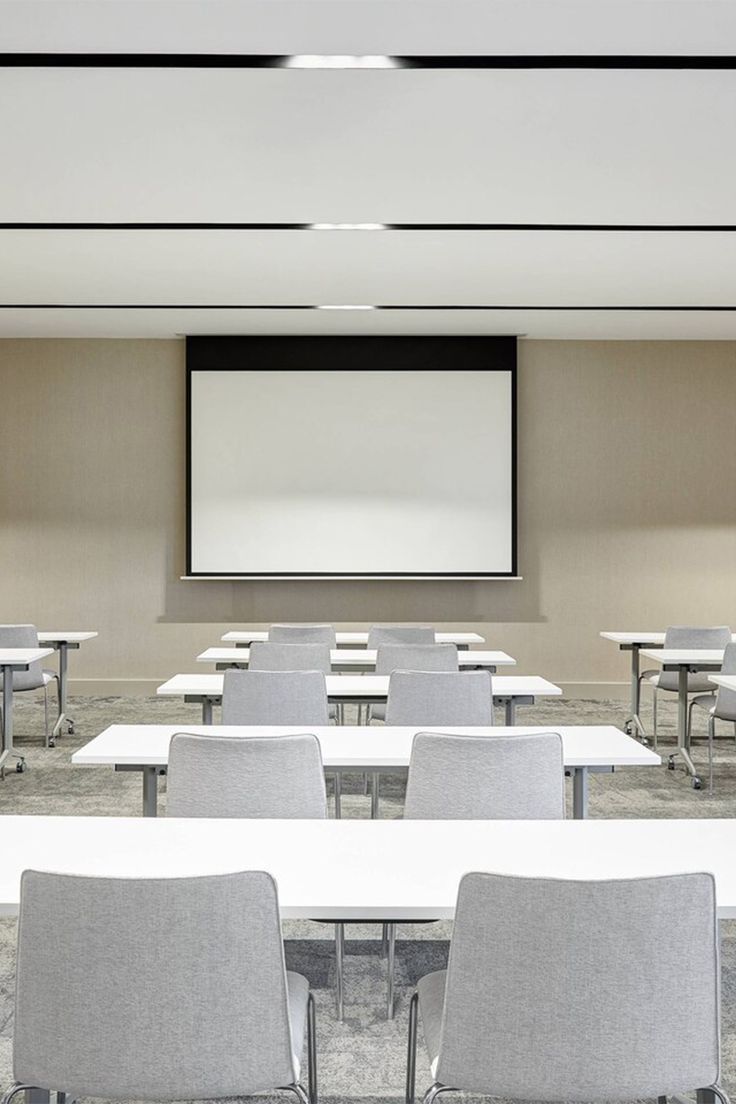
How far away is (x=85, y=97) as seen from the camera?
14.1 ft

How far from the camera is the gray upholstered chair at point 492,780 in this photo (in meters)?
2.71

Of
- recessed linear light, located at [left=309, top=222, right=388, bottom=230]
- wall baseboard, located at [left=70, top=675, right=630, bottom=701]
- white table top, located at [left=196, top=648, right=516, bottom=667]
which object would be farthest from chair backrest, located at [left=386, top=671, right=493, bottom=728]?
wall baseboard, located at [left=70, top=675, right=630, bottom=701]

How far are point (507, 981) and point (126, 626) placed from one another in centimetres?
813

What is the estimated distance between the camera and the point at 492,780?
2705 mm

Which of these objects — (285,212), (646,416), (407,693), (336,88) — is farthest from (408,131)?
(646,416)

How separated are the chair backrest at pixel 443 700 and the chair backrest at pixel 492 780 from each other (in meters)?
1.31

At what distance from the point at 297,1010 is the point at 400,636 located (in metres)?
4.73

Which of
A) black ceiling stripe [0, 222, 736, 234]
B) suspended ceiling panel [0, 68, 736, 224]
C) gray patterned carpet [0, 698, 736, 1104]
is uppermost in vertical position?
black ceiling stripe [0, 222, 736, 234]

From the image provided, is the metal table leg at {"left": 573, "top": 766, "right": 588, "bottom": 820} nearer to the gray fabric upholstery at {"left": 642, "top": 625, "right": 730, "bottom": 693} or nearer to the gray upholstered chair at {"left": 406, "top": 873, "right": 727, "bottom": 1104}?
the gray upholstered chair at {"left": 406, "top": 873, "right": 727, "bottom": 1104}

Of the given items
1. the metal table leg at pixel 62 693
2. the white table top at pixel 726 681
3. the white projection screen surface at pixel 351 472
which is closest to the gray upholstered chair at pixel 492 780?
the white table top at pixel 726 681

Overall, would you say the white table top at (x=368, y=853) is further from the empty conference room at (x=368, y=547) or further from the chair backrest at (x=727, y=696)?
the chair backrest at (x=727, y=696)

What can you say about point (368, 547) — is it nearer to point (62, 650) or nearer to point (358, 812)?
point (62, 650)

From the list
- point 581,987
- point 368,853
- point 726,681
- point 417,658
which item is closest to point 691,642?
point 726,681

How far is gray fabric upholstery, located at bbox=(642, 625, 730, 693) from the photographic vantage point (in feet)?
22.4
